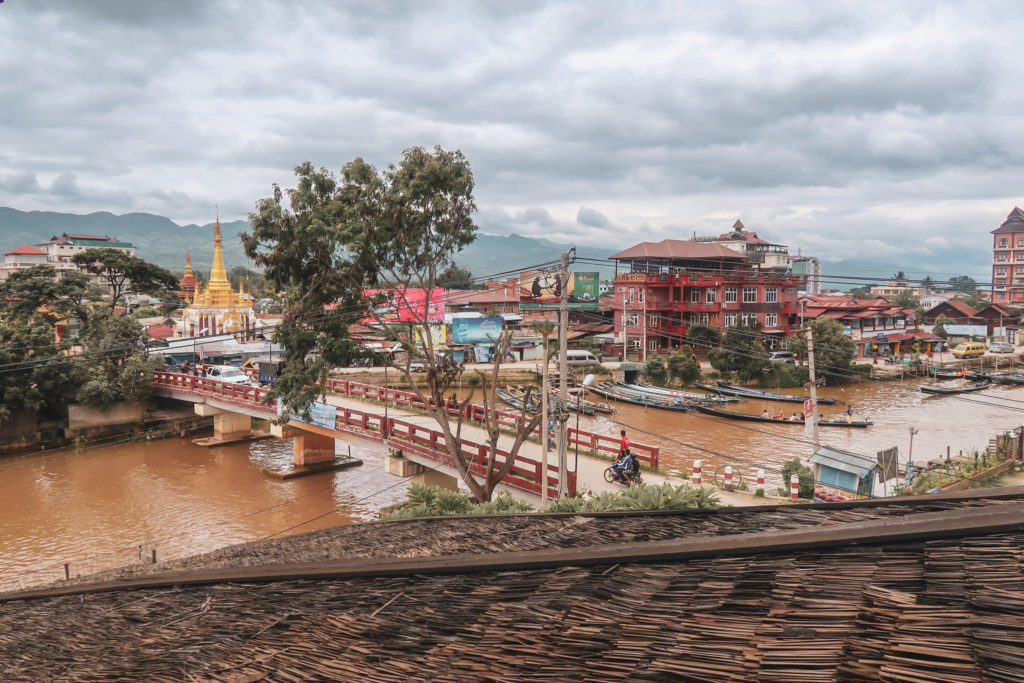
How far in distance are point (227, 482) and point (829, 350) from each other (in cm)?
3320

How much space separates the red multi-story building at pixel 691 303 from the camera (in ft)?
139

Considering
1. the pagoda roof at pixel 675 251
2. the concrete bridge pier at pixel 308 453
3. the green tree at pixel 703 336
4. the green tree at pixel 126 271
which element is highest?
the pagoda roof at pixel 675 251

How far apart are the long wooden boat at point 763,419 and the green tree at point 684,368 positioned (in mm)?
5393

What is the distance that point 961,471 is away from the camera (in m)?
15.8

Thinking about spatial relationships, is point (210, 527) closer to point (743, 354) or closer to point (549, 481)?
point (549, 481)

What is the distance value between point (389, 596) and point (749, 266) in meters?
51.8

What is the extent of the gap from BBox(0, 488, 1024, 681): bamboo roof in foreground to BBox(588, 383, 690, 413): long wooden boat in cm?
2688

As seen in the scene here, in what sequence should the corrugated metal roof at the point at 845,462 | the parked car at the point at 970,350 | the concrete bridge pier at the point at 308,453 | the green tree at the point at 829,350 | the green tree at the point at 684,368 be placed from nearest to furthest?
the corrugated metal roof at the point at 845,462
the concrete bridge pier at the point at 308,453
the green tree at the point at 684,368
the green tree at the point at 829,350
the parked car at the point at 970,350

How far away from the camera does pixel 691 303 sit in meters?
43.1

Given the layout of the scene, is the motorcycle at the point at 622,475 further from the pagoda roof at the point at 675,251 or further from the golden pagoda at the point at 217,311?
the golden pagoda at the point at 217,311

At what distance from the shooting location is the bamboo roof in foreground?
180cm

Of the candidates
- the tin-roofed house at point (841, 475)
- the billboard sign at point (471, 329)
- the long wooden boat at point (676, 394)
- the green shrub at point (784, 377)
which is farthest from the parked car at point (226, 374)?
the green shrub at point (784, 377)

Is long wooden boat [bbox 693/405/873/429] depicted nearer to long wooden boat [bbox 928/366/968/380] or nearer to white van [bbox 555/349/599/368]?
white van [bbox 555/349/599/368]

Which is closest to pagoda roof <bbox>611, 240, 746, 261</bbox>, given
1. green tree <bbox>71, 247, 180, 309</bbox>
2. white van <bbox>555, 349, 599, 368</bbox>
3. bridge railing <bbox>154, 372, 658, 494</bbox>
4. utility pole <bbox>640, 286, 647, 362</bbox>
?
utility pole <bbox>640, 286, 647, 362</bbox>
